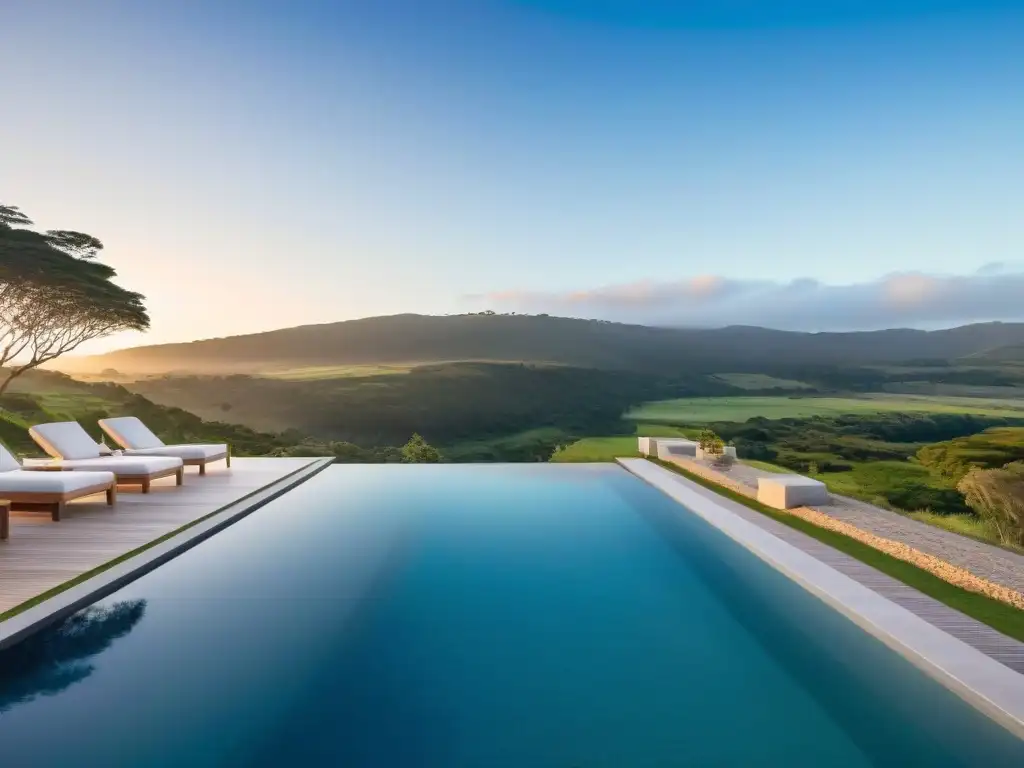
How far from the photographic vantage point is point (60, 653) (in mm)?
3498

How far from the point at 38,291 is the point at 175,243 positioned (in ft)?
9.63

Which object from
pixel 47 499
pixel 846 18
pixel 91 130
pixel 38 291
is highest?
pixel 846 18

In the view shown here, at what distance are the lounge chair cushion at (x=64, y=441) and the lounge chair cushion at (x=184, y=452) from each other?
67cm

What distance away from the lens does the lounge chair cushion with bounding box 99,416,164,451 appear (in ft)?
31.4

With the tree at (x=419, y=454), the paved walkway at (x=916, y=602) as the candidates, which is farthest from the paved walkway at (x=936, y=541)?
the tree at (x=419, y=454)

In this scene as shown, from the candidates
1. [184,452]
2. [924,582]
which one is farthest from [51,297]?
[924,582]

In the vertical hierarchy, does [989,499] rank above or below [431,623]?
below

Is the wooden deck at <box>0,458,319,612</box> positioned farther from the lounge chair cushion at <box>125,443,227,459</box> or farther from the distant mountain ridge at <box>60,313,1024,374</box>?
the distant mountain ridge at <box>60,313,1024,374</box>

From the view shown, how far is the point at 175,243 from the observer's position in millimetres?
16516

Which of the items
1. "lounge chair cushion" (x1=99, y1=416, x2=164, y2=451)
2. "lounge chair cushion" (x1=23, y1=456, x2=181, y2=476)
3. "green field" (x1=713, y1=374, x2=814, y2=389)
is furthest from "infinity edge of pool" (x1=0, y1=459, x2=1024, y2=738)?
"green field" (x1=713, y1=374, x2=814, y2=389)

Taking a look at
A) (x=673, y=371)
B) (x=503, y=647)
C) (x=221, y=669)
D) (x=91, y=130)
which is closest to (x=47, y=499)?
(x=221, y=669)

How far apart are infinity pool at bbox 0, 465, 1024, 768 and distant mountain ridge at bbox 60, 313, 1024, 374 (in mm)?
25787

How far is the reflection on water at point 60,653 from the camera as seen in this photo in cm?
313

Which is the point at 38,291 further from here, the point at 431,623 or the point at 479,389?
the point at 479,389
